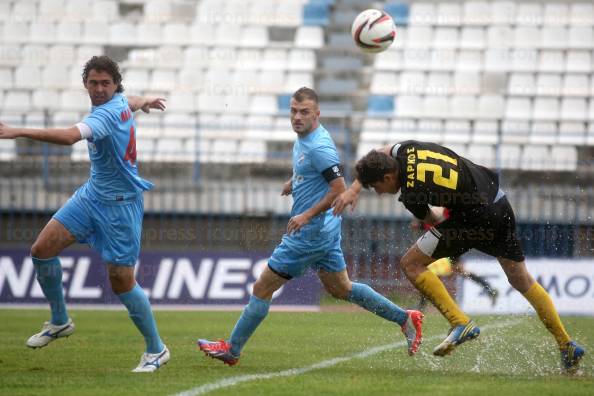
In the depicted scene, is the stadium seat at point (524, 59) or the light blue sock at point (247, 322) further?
the stadium seat at point (524, 59)

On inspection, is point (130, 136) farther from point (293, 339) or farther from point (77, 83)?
point (77, 83)

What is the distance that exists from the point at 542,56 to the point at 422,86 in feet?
8.48

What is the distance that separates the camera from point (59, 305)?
319 inches

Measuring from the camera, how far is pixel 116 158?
756 centimetres

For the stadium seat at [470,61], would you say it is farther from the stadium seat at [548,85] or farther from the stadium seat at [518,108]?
the stadium seat at [548,85]

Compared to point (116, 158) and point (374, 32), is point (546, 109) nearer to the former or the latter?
point (374, 32)

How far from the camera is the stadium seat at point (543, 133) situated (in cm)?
1709

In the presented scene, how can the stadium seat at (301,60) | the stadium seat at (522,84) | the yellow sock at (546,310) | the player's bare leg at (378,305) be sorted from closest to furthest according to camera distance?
the yellow sock at (546,310) → the player's bare leg at (378,305) → the stadium seat at (522,84) → the stadium seat at (301,60)

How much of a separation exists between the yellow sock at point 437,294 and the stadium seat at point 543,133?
30.5 feet

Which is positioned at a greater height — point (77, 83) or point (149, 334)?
point (77, 83)

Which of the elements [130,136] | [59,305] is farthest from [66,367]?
[130,136]

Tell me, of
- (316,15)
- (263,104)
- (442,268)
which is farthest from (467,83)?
(442,268)

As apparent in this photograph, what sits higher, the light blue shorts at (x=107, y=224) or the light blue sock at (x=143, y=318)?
the light blue shorts at (x=107, y=224)

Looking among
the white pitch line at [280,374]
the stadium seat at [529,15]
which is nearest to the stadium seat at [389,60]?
the stadium seat at [529,15]
